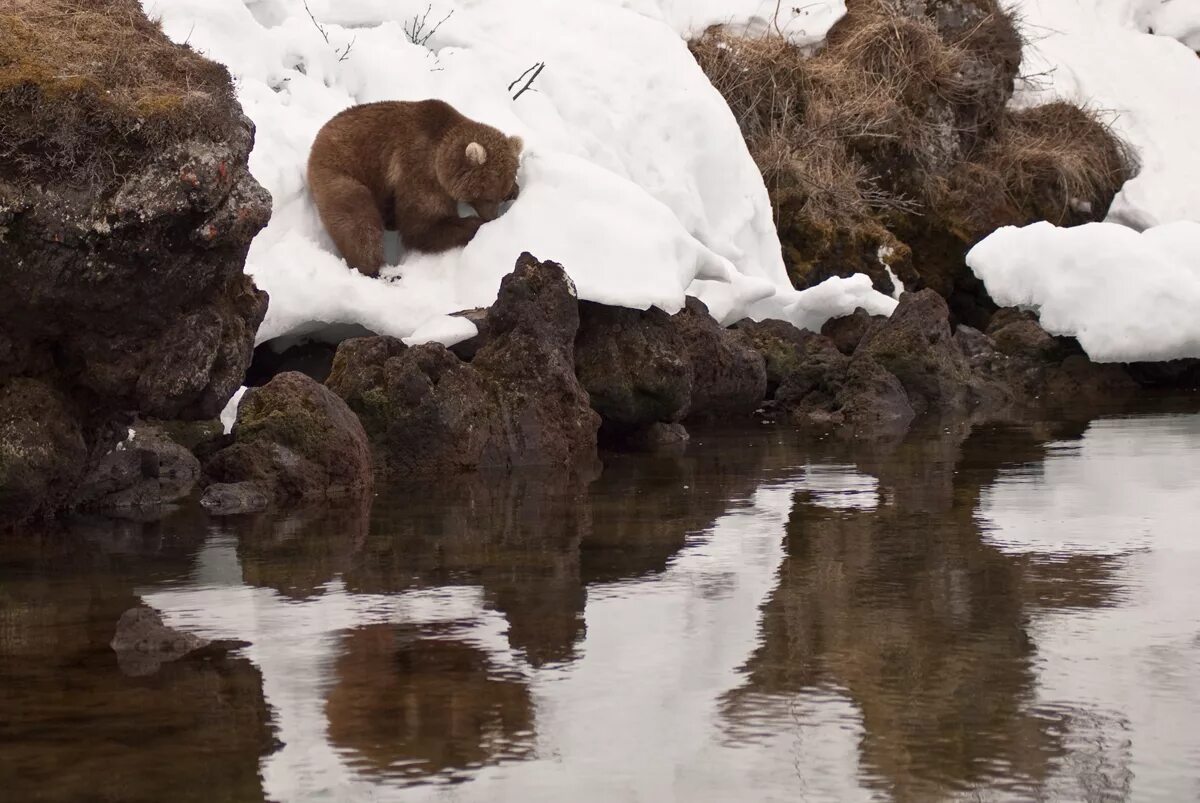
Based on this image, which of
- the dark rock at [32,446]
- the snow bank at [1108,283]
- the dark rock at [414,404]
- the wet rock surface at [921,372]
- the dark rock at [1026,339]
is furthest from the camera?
the dark rock at [1026,339]

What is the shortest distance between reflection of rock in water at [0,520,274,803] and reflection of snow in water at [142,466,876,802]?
0.09m

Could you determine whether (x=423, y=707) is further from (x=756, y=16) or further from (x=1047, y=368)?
(x=756, y=16)

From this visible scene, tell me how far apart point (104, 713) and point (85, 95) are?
3.36 m

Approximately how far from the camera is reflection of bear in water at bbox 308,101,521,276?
1072 cm

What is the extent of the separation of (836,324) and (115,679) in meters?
10.3

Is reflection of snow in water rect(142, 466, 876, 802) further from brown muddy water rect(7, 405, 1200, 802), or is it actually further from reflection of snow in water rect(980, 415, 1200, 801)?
reflection of snow in water rect(980, 415, 1200, 801)

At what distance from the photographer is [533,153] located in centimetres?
1165

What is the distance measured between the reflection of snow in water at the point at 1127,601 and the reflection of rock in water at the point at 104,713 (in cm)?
186

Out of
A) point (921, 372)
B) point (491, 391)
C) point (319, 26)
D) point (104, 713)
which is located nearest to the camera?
point (104, 713)

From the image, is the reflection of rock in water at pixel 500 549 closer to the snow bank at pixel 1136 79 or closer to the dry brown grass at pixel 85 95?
the dry brown grass at pixel 85 95

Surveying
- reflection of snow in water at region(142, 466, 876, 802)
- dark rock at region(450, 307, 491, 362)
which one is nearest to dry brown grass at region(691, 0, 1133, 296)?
dark rock at region(450, 307, 491, 362)

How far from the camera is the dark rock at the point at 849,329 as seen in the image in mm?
13758

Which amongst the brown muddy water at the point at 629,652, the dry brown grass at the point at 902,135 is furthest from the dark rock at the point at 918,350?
the brown muddy water at the point at 629,652

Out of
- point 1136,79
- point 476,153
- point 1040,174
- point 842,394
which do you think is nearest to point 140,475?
point 476,153
